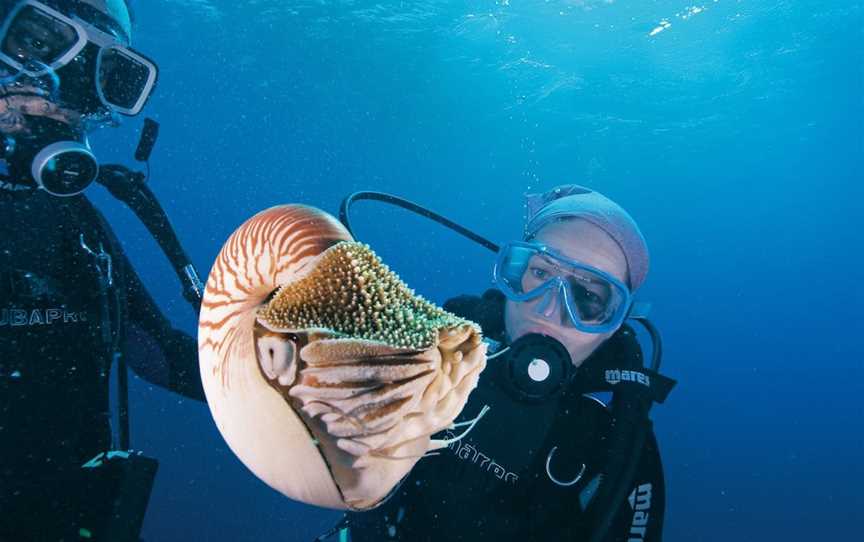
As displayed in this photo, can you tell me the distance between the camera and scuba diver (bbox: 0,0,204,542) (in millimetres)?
2066

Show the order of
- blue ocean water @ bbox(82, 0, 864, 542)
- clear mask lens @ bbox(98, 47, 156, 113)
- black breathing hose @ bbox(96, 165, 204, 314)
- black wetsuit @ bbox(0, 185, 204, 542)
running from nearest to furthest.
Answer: black wetsuit @ bbox(0, 185, 204, 542) < black breathing hose @ bbox(96, 165, 204, 314) < clear mask lens @ bbox(98, 47, 156, 113) < blue ocean water @ bbox(82, 0, 864, 542)

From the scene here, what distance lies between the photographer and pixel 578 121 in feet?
77.5

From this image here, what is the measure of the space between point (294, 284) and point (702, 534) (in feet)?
56.1

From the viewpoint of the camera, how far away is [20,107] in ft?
7.80

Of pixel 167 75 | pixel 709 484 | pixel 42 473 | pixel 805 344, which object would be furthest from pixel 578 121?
pixel 805 344

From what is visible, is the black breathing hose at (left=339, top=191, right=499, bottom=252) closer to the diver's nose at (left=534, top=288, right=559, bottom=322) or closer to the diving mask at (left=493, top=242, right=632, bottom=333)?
the diving mask at (left=493, top=242, right=632, bottom=333)

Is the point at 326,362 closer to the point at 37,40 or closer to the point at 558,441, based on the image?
the point at 558,441

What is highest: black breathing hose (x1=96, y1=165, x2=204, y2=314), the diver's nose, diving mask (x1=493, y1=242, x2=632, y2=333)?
diving mask (x1=493, y1=242, x2=632, y2=333)

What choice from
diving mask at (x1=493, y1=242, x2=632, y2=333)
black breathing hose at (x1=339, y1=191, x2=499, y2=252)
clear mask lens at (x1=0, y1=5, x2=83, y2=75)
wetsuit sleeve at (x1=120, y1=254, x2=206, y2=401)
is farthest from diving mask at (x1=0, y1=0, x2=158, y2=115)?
diving mask at (x1=493, y1=242, x2=632, y2=333)

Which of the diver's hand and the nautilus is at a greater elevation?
the diver's hand

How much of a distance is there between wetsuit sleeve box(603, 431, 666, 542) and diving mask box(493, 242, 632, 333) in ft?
2.45

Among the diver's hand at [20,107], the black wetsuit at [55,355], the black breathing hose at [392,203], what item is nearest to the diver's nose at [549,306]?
the black breathing hose at [392,203]

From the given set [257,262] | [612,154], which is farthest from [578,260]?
[612,154]

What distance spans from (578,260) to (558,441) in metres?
1.02
